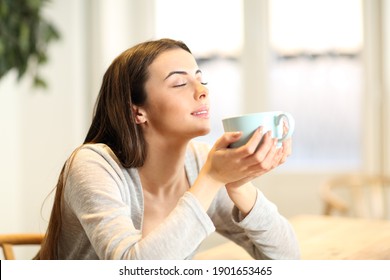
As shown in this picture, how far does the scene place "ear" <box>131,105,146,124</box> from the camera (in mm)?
726

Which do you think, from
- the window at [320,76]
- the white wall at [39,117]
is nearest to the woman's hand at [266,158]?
the window at [320,76]

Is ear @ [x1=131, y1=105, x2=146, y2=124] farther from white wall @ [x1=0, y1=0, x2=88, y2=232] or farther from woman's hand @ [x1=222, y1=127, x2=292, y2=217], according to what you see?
white wall @ [x1=0, y1=0, x2=88, y2=232]

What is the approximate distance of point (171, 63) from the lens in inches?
27.5

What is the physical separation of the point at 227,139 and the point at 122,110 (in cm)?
17

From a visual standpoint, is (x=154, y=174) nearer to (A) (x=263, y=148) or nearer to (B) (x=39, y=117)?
(A) (x=263, y=148)

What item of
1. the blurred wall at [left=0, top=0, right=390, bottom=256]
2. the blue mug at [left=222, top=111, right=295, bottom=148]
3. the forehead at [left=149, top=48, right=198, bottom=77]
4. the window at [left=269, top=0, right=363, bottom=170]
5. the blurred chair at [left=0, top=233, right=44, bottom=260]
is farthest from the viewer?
the blurred wall at [left=0, top=0, right=390, bottom=256]

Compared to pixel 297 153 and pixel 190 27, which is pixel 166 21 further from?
pixel 297 153

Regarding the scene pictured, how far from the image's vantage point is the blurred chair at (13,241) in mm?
916

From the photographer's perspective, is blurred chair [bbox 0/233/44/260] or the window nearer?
blurred chair [bbox 0/233/44/260]

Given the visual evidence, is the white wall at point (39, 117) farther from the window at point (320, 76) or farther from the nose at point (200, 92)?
the nose at point (200, 92)

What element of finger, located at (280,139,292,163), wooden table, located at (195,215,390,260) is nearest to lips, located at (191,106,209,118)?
finger, located at (280,139,292,163)

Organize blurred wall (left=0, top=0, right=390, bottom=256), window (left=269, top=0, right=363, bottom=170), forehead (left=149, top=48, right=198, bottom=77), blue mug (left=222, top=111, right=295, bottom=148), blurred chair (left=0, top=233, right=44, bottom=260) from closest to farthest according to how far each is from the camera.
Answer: blue mug (left=222, top=111, right=295, bottom=148), forehead (left=149, top=48, right=198, bottom=77), blurred chair (left=0, top=233, right=44, bottom=260), window (left=269, top=0, right=363, bottom=170), blurred wall (left=0, top=0, right=390, bottom=256)

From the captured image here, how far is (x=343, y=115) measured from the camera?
8.20ft
